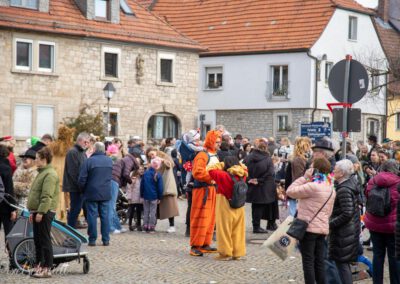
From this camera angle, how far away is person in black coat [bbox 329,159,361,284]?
37.1ft

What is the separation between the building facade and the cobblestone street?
73.6ft

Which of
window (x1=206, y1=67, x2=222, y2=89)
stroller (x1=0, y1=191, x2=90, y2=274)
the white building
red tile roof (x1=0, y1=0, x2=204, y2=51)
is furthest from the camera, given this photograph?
window (x1=206, y1=67, x2=222, y2=89)

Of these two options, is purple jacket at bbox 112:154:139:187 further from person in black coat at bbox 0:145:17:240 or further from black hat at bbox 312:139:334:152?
black hat at bbox 312:139:334:152

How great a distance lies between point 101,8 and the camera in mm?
43000

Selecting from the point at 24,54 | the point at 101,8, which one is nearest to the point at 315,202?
the point at 24,54

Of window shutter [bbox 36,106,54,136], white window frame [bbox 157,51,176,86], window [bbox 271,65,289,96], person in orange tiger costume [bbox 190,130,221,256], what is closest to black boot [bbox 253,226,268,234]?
person in orange tiger costume [bbox 190,130,221,256]

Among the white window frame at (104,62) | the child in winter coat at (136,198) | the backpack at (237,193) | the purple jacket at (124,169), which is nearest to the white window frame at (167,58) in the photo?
the white window frame at (104,62)

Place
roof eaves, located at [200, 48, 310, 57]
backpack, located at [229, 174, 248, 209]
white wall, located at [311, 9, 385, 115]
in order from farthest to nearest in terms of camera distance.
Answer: white wall, located at [311, 9, 385, 115]
roof eaves, located at [200, 48, 310, 57]
backpack, located at [229, 174, 248, 209]

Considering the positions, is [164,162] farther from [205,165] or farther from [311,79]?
[311,79]

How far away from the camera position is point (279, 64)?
1973 inches

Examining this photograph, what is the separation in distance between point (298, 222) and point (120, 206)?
34.0 feet

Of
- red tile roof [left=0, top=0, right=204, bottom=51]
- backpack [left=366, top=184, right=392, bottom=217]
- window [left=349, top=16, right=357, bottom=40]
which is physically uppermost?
window [left=349, top=16, right=357, bottom=40]

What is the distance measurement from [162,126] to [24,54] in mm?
8865

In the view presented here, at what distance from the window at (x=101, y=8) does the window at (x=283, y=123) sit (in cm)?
1196
